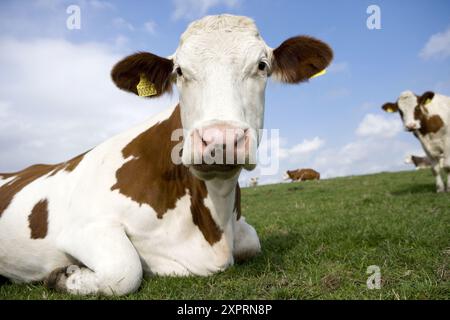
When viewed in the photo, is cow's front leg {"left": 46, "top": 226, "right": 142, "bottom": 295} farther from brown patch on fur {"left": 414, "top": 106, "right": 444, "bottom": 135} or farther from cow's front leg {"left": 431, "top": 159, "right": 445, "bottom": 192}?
brown patch on fur {"left": 414, "top": 106, "right": 444, "bottom": 135}

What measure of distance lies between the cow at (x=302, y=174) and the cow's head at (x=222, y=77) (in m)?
32.9

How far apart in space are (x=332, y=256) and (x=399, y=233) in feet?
4.49

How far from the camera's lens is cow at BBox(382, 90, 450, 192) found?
13.5 meters

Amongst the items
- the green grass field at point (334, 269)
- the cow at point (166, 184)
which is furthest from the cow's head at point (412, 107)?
the cow at point (166, 184)

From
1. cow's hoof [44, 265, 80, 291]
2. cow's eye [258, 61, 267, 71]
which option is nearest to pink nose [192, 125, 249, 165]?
cow's eye [258, 61, 267, 71]

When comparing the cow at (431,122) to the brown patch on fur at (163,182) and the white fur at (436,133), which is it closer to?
the white fur at (436,133)

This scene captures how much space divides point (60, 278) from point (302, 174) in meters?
34.5

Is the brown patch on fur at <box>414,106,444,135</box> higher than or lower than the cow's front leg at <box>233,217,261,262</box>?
higher

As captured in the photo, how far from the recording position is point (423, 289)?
10.6 ft

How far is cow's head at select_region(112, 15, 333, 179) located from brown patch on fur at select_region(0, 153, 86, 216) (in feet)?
4.47

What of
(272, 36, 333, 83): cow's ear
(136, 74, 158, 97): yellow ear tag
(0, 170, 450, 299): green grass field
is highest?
(272, 36, 333, 83): cow's ear

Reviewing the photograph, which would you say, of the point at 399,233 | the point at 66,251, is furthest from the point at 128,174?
the point at 399,233

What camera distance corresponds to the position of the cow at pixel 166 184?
332 centimetres

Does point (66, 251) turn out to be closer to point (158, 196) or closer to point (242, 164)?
point (158, 196)
